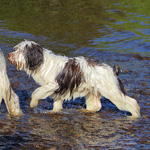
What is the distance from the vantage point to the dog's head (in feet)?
21.1

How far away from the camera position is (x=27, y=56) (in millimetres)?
6426

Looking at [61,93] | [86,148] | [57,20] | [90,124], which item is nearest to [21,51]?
[61,93]

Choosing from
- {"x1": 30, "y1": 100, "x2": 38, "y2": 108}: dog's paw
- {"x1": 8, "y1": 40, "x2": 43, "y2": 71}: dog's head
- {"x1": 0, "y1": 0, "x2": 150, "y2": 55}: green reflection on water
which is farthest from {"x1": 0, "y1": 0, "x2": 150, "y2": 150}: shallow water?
{"x1": 8, "y1": 40, "x2": 43, "y2": 71}: dog's head

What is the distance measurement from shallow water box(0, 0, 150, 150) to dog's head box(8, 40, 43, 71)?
2.97 feet

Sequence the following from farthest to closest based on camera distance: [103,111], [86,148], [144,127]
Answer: [103,111] < [144,127] < [86,148]

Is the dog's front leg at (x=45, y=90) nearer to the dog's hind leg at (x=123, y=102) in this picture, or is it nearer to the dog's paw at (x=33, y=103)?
the dog's paw at (x=33, y=103)

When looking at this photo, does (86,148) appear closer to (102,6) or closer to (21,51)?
(21,51)

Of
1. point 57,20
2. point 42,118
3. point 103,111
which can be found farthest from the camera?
point 57,20

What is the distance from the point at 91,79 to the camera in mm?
6488

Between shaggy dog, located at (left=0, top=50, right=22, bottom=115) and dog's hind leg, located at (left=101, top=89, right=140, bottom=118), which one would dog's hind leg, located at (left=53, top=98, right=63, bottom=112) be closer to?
shaggy dog, located at (left=0, top=50, right=22, bottom=115)

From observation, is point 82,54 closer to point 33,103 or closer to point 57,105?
point 57,105

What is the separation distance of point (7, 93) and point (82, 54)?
5.68 meters

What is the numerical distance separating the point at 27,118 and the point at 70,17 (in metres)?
10.9

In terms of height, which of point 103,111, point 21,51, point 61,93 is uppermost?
point 21,51
